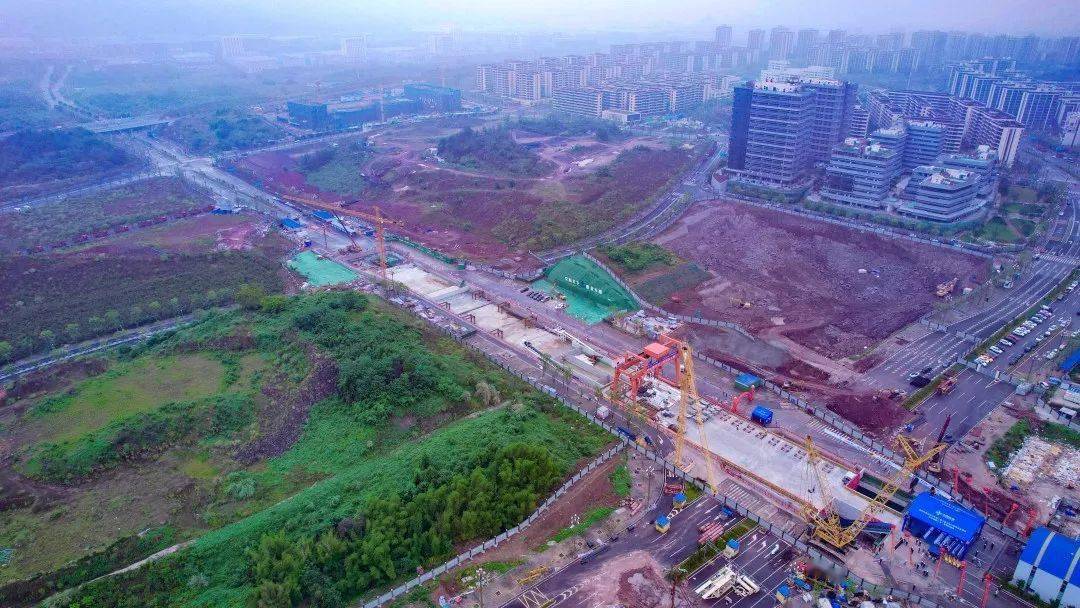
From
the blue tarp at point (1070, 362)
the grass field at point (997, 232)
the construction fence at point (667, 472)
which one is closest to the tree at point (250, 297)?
the construction fence at point (667, 472)

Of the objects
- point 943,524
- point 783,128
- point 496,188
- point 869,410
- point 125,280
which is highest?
point 783,128

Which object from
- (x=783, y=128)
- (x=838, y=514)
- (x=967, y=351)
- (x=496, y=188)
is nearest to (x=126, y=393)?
(x=838, y=514)

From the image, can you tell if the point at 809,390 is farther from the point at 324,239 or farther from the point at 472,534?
the point at 324,239

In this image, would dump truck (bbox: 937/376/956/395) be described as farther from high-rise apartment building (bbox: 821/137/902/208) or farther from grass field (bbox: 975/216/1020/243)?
high-rise apartment building (bbox: 821/137/902/208)

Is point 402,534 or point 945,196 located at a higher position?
point 945,196

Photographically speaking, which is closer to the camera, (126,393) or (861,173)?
(126,393)

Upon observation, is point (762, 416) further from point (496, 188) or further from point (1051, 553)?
point (496, 188)

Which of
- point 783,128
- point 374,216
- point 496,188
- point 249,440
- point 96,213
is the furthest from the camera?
point 783,128

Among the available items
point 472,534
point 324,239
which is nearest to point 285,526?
point 472,534
